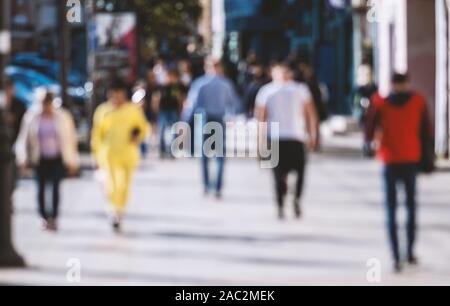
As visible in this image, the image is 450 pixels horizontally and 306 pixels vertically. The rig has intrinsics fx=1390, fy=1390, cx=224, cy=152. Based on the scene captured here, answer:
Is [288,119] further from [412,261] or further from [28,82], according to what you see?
[28,82]

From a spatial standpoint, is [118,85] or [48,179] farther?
[48,179]

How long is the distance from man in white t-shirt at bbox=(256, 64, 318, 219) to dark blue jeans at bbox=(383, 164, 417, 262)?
359cm

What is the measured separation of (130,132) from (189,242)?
5.40 feet

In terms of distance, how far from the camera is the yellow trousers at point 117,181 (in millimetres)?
13758

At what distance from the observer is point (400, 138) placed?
10547 mm

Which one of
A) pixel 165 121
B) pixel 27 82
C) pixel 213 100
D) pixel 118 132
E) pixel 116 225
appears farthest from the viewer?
pixel 27 82

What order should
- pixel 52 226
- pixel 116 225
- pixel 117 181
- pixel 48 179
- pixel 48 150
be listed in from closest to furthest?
1. pixel 116 225
2. pixel 52 226
3. pixel 117 181
4. pixel 48 150
5. pixel 48 179

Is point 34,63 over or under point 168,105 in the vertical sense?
over

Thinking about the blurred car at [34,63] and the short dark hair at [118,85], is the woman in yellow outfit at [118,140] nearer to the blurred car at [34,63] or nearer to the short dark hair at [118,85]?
the short dark hair at [118,85]

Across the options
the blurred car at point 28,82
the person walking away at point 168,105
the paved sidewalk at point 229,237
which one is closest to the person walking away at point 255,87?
the person walking away at point 168,105

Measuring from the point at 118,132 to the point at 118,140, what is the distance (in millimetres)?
100

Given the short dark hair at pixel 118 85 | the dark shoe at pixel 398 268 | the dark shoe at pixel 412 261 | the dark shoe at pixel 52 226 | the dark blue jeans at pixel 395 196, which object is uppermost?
the short dark hair at pixel 118 85

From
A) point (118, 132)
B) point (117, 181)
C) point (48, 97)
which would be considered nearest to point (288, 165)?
point (117, 181)

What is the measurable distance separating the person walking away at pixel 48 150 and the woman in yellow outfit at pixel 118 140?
1.05 ft
